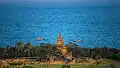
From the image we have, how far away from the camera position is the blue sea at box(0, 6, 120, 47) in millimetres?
3799

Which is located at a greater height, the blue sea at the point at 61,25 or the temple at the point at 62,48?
the blue sea at the point at 61,25

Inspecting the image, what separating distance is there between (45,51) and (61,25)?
1.14 feet

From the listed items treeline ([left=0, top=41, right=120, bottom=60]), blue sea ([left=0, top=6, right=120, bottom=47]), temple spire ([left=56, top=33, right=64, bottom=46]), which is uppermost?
blue sea ([left=0, top=6, right=120, bottom=47])

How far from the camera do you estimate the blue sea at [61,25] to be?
3.80m

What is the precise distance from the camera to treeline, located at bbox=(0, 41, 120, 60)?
149 inches

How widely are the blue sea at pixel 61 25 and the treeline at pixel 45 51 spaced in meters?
0.05

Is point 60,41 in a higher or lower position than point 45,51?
higher

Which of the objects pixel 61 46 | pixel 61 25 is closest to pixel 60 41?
pixel 61 46

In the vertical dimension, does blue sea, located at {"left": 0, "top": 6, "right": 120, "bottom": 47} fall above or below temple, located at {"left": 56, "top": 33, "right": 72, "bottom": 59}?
above

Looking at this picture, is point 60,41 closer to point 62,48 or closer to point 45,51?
point 62,48

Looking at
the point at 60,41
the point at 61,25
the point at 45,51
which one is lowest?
the point at 45,51

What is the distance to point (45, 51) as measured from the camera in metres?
3.80

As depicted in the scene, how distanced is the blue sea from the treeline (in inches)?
1.9

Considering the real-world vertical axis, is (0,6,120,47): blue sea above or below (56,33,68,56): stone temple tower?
above
